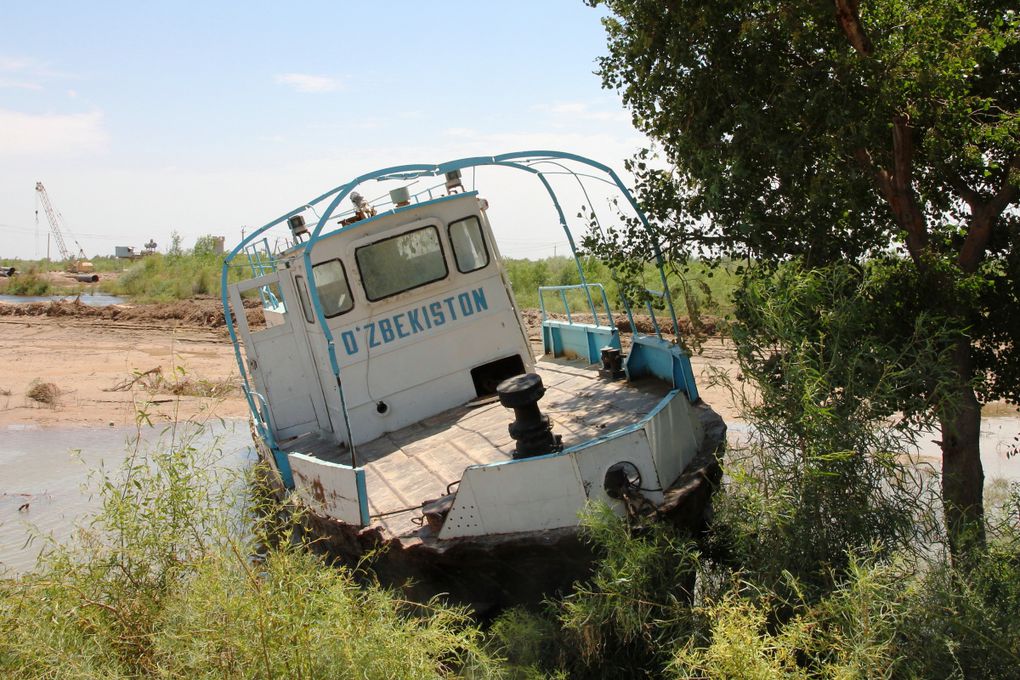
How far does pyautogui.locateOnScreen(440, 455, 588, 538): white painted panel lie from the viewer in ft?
21.5

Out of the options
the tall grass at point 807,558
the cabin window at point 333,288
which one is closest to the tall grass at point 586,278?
the cabin window at point 333,288

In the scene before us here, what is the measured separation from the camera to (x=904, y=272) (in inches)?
289

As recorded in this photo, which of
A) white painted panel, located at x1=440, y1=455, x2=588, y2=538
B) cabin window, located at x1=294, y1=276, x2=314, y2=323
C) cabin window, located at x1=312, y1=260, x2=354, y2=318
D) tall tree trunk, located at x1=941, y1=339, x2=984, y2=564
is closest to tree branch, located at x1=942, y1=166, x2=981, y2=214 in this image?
tall tree trunk, located at x1=941, y1=339, x2=984, y2=564

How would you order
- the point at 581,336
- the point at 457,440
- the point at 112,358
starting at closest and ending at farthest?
1. the point at 457,440
2. the point at 581,336
3. the point at 112,358

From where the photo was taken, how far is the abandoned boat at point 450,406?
6.62 metres

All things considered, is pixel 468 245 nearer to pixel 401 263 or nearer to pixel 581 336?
pixel 401 263

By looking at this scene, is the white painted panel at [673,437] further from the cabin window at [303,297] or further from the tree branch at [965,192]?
the cabin window at [303,297]

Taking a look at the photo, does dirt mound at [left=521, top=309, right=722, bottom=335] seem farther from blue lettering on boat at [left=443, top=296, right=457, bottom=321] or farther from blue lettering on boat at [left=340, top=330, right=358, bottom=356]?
blue lettering on boat at [left=340, top=330, right=358, bottom=356]

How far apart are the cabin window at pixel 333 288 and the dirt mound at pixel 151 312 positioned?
17.3m

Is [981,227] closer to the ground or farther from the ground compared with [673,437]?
farther from the ground

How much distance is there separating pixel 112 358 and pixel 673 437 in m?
19.3

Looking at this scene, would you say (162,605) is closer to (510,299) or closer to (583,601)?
(583,601)

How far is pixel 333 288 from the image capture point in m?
9.54

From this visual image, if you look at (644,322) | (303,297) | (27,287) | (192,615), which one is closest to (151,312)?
(27,287)
